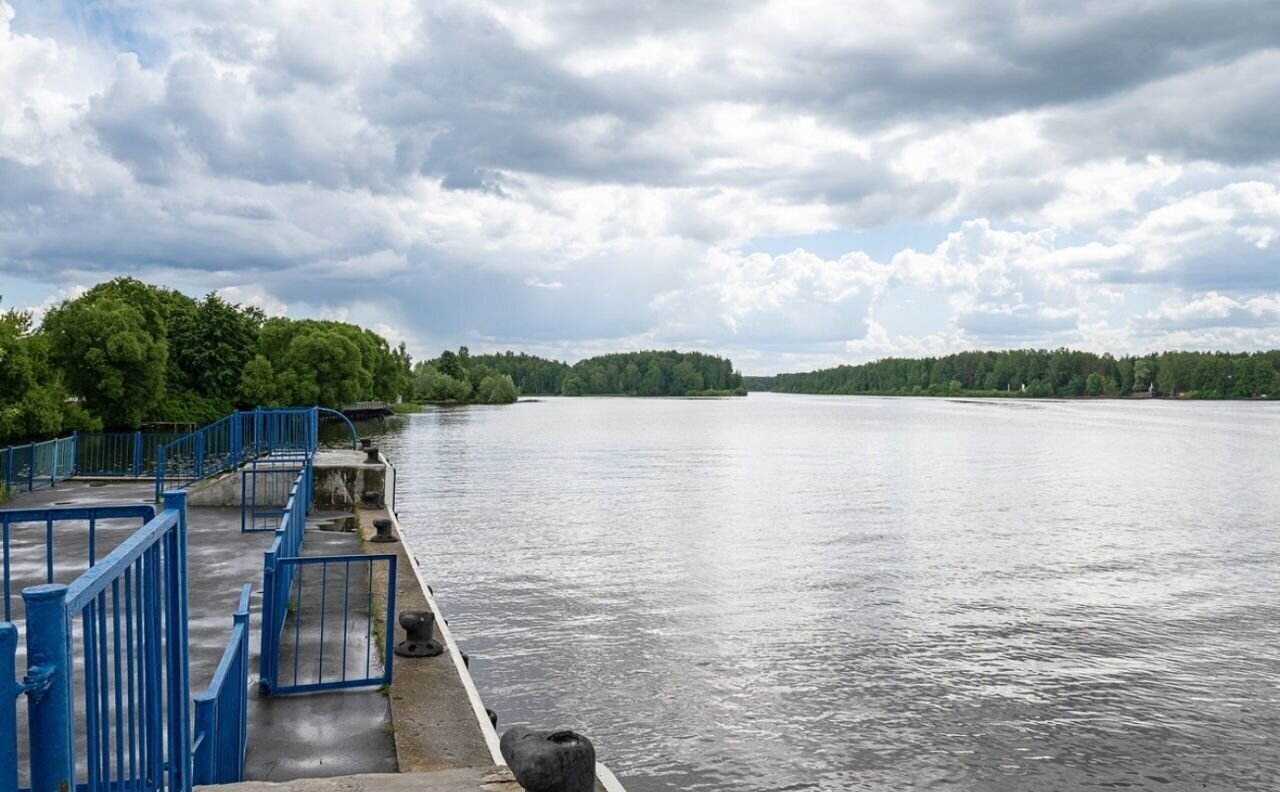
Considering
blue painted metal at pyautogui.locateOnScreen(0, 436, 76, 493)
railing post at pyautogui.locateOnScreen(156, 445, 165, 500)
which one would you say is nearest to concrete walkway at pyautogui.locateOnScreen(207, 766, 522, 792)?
railing post at pyautogui.locateOnScreen(156, 445, 165, 500)

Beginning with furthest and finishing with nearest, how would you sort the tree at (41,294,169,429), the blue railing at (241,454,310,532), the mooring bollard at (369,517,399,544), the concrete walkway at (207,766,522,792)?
the tree at (41,294,169,429) → the blue railing at (241,454,310,532) → the mooring bollard at (369,517,399,544) → the concrete walkway at (207,766,522,792)

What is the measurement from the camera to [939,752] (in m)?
12.7

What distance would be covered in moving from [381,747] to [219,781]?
189cm

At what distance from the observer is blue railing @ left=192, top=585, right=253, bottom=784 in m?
5.89

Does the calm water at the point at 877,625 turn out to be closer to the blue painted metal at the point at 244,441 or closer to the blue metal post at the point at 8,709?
the blue painted metal at the point at 244,441

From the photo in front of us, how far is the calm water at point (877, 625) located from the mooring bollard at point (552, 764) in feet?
21.8

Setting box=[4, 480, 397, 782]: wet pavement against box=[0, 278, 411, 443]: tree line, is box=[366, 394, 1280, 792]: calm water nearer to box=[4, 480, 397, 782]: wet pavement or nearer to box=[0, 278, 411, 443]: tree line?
box=[4, 480, 397, 782]: wet pavement

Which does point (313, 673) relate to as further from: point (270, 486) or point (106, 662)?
point (270, 486)

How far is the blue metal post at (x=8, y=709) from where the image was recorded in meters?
2.57

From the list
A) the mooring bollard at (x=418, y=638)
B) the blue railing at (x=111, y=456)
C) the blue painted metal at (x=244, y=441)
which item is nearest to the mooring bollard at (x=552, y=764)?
the mooring bollard at (x=418, y=638)

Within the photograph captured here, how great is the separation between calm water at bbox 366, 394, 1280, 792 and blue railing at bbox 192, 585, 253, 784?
18.4 feet

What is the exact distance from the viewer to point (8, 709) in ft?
8.62

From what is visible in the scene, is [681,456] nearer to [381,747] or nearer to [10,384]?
[10,384]

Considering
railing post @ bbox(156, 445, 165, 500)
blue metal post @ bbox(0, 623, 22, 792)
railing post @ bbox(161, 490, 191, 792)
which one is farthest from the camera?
railing post @ bbox(156, 445, 165, 500)
